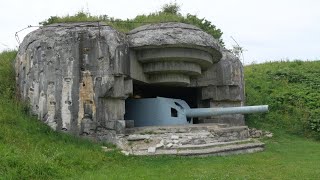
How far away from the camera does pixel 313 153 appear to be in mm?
10719

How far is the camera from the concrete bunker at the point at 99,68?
10.2 meters

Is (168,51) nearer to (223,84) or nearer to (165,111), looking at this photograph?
(165,111)

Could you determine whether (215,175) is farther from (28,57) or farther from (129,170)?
(28,57)

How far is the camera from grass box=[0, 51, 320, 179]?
7.25m

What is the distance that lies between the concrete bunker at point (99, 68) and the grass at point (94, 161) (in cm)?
53

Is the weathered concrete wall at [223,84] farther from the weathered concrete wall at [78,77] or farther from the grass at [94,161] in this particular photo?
the weathered concrete wall at [78,77]

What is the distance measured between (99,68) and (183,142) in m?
2.59

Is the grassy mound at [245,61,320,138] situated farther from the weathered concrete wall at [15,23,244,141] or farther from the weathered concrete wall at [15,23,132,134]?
the weathered concrete wall at [15,23,132,134]

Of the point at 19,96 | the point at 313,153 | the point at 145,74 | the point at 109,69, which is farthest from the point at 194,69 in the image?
the point at 19,96

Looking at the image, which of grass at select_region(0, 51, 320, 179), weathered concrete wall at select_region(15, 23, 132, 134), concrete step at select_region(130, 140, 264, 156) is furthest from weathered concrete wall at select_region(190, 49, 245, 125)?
weathered concrete wall at select_region(15, 23, 132, 134)

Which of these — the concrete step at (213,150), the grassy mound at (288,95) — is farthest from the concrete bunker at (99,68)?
the grassy mound at (288,95)

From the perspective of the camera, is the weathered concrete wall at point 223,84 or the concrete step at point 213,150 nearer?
the concrete step at point 213,150

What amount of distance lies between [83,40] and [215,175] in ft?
15.8

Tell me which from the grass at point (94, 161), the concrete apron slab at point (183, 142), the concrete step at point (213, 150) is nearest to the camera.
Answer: the grass at point (94, 161)
